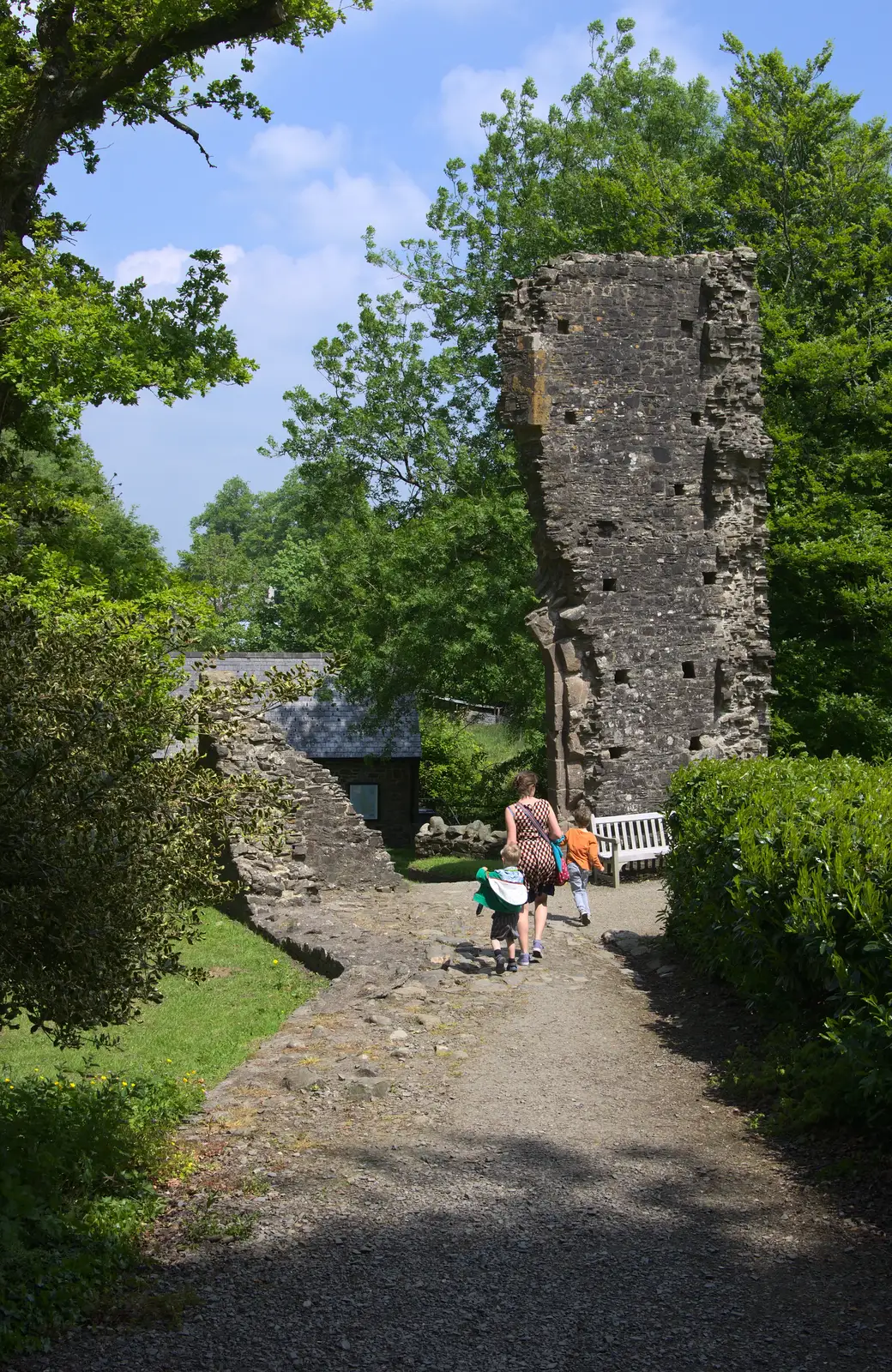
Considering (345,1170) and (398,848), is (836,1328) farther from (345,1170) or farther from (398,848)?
(398,848)

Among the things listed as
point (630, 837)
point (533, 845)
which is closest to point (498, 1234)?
point (533, 845)

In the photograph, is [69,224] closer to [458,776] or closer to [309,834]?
[309,834]

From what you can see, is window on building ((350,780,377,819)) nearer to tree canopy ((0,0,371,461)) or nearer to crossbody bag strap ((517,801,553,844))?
tree canopy ((0,0,371,461))

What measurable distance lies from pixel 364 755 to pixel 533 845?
2144 cm

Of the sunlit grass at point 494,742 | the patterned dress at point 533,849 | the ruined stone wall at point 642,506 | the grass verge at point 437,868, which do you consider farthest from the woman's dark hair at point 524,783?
the sunlit grass at point 494,742

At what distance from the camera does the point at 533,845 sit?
11164 mm

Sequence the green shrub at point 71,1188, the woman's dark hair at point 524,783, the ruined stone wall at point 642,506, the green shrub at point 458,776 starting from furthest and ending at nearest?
the green shrub at point 458,776
the ruined stone wall at point 642,506
the woman's dark hair at point 524,783
the green shrub at point 71,1188

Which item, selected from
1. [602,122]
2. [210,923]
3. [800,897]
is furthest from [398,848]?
[800,897]

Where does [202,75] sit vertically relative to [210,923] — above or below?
above

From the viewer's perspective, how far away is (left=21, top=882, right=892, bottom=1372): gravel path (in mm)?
4730

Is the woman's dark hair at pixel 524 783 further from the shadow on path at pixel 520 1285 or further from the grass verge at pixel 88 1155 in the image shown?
the shadow on path at pixel 520 1285

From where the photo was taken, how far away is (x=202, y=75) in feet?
61.4

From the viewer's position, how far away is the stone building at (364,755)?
3291cm

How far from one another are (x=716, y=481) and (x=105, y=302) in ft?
28.6
